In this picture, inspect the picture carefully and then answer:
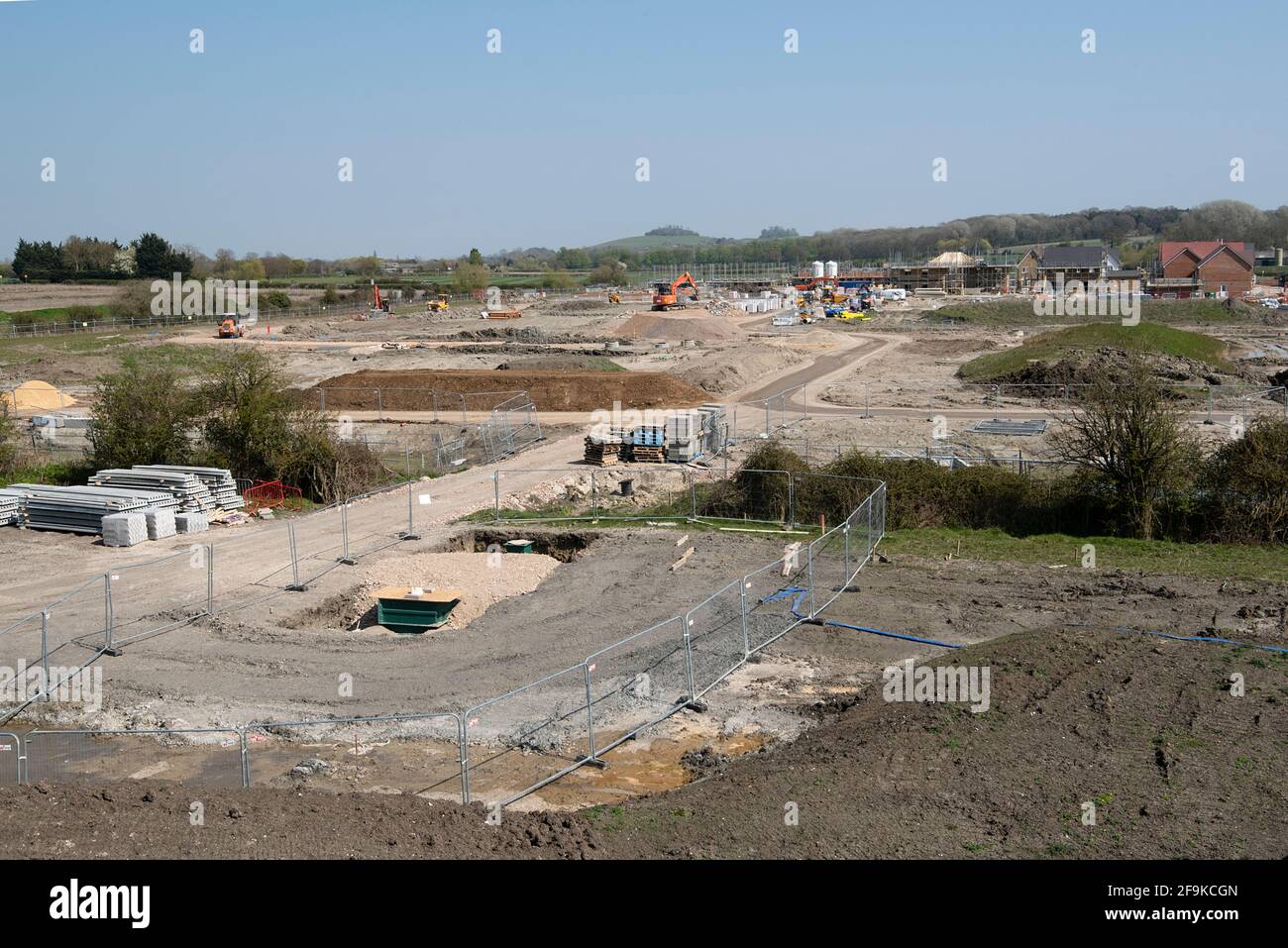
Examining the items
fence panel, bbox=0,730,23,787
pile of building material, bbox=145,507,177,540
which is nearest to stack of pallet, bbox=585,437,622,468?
pile of building material, bbox=145,507,177,540

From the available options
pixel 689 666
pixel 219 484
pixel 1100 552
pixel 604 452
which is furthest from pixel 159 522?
pixel 1100 552

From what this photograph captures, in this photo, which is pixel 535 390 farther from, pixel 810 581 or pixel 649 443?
pixel 810 581

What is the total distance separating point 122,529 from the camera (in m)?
27.4

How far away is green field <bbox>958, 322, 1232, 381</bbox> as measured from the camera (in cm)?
5584

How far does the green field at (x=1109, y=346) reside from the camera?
2199 inches

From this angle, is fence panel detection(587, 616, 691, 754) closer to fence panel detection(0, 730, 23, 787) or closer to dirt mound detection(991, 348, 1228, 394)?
fence panel detection(0, 730, 23, 787)

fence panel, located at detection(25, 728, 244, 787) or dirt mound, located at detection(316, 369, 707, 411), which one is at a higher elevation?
dirt mound, located at detection(316, 369, 707, 411)

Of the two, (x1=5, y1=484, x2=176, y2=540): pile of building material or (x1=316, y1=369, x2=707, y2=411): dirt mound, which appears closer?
(x1=5, y1=484, x2=176, y2=540): pile of building material

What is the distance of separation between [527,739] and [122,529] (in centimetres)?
1548

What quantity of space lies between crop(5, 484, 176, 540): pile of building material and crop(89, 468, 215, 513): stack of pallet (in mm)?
384

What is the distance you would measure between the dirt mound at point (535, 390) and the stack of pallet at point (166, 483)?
16155 millimetres
